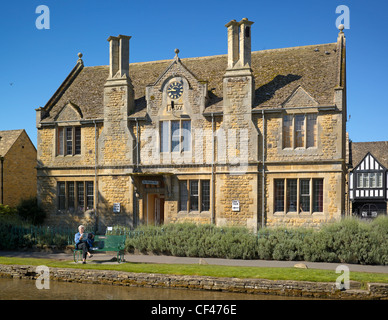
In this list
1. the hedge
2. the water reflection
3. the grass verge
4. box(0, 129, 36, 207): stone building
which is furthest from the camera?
box(0, 129, 36, 207): stone building

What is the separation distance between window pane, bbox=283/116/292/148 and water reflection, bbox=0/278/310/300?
42.2ft

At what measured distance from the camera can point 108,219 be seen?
26359 mm

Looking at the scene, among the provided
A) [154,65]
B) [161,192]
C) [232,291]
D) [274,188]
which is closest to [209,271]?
[232,291]

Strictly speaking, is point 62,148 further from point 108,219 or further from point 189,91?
point 189,91

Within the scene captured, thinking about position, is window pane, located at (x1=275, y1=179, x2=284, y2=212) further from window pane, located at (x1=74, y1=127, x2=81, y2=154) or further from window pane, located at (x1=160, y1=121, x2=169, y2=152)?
window pane, located at (x1=74, y1=127, x2=81, y2=154)

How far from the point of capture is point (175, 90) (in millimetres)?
25734

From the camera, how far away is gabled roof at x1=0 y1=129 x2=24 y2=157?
110ft

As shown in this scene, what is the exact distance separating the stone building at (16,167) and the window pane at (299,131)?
2019 cm

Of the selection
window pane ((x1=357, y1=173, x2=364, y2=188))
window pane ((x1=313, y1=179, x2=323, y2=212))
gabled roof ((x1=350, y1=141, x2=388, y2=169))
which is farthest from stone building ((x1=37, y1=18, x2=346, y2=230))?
gabled roof ((x1=350, y1=141, x2=388, y2=169))

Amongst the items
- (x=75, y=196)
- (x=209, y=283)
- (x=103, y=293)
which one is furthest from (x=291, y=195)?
(x=103, y=293)

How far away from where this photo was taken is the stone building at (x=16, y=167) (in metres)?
33.1

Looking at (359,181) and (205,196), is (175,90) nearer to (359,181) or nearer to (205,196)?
(205,196)

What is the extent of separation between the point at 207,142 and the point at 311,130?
5.59 m
